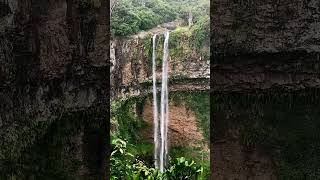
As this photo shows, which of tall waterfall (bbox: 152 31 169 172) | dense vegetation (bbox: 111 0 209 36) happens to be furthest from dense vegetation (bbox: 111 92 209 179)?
dense vegetation (bbox: 111 0 209 36)

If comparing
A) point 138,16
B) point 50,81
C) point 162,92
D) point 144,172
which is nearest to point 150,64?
point 162,92

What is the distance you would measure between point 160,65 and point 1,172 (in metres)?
15.2

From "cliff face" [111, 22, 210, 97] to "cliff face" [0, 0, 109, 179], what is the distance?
14.7 meters

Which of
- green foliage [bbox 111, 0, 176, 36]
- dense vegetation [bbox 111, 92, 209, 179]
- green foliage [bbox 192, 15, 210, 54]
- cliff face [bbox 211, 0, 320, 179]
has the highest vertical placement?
green foliage [bbox 111, 0, 176, 36]

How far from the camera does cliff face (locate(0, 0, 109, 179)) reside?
1.79m

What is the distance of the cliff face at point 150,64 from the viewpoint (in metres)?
16.6

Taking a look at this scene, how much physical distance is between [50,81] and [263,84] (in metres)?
0.79

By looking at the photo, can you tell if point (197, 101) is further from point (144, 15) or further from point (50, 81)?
point (50, 81)

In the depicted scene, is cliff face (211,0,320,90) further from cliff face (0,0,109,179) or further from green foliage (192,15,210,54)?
green foliage (192,15,210,54)

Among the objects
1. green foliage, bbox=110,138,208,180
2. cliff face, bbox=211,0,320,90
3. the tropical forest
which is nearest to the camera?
cliff face, bbox=211,0,320,90

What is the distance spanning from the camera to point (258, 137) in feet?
5.56

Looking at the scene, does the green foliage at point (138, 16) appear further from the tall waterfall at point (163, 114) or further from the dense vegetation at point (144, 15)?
the tall waterfall at point (163, 114)

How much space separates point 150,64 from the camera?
1712 centimetres

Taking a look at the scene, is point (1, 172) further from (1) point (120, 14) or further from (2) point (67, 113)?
(1) point (120, 14)
